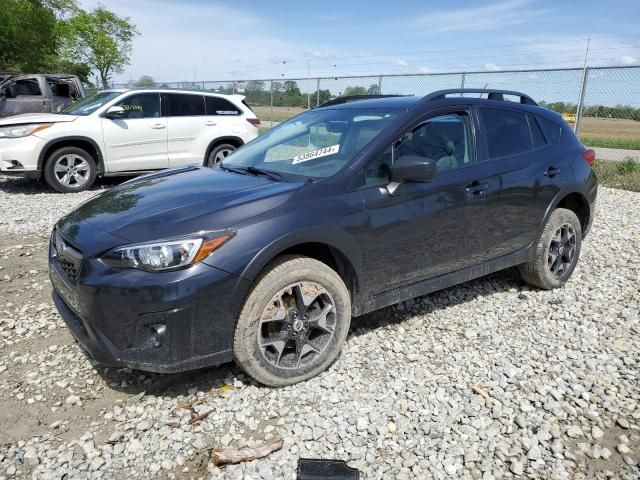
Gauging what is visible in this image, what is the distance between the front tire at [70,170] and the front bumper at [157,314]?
6.44 metres

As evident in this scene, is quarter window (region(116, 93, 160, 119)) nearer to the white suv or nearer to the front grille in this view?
the white suv

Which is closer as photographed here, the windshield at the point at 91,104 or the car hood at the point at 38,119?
the car hood at the point at 38,119

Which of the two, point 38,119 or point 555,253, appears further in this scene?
point 38,119

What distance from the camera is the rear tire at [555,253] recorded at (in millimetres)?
4379

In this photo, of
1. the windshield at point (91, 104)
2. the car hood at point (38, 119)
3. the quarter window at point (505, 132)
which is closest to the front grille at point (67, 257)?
the quarter window at point (505, 132)

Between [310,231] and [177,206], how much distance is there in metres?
0.77

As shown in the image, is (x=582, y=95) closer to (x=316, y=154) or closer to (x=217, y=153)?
(x=217, y=153)

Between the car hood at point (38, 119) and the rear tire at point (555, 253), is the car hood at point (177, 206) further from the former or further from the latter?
the car hood at point (38, 119)

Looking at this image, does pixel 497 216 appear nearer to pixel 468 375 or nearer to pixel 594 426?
pixel 468 375

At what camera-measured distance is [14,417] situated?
9.27 feet

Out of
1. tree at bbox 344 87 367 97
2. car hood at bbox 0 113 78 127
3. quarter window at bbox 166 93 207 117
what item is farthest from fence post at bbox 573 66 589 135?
car hood at bbox 0 113 78 127

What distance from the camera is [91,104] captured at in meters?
8.91

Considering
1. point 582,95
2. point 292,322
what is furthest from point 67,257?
point 582,95

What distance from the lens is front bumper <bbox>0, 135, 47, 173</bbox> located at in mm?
7988
